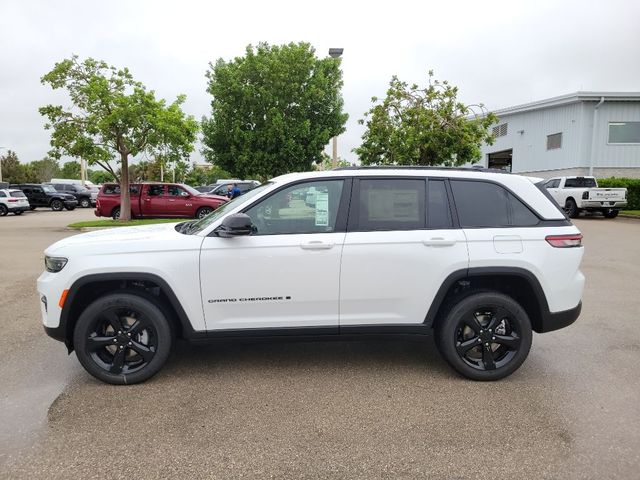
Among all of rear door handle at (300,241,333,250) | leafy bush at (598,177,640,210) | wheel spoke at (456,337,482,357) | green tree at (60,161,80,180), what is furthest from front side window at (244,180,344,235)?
green tree at (60,161,80,180)

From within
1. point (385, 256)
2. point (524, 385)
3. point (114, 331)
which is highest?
point (385, 256)

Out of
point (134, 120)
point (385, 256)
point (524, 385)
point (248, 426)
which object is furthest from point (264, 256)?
point (134, 120)

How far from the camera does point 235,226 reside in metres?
3.77

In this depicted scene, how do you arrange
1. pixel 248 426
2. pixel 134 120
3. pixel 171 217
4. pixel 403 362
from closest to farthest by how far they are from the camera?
pixel 248 426 < pixel 403 362 < pixel 134 120 < pixel 171 217

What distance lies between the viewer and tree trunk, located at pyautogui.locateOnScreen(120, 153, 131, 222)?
63.4ft

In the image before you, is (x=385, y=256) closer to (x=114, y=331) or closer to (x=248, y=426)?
(x=248, y=426)

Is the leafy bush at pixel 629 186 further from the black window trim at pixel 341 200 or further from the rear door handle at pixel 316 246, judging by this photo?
the rear door handle at pixel 316 246

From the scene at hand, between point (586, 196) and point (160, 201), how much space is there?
59.1 ft

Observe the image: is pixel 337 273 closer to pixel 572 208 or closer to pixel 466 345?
pixel 466 345

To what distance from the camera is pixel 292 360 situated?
457 centimetres

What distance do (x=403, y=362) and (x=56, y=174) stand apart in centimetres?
12542

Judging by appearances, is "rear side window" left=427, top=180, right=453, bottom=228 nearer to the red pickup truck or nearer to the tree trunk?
the red pickup truck

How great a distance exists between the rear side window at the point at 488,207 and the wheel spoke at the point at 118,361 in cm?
298

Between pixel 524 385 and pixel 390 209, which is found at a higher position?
pixel 390 209
